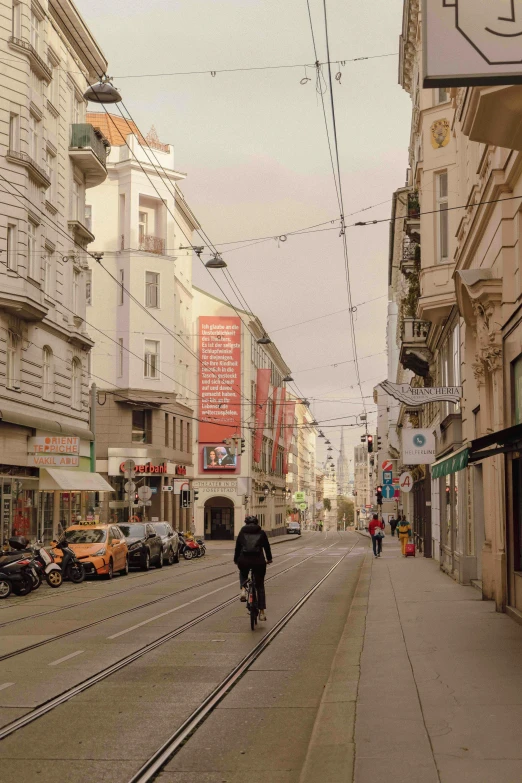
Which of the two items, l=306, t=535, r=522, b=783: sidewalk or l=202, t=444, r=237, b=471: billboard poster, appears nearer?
l=306, t=535, r=522, b=783: sidewalk

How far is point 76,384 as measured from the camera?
41.8 m

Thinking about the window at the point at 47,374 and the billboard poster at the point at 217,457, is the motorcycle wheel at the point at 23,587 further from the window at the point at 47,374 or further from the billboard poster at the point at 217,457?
the billboard poster at the point at 217,457

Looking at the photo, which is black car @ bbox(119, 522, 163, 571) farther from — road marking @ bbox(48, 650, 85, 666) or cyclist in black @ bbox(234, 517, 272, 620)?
road marking @ bbox(48, 650, 85, 666)

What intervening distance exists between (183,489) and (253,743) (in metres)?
42.4

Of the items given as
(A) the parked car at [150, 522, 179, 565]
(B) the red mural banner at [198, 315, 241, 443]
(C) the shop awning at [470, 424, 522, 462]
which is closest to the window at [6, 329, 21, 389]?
(A) the parked car at [150, 522, 179, 565]

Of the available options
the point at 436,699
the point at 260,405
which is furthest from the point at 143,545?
the point at 260,405

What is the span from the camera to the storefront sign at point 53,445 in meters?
34.9

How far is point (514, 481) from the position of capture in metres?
15.9

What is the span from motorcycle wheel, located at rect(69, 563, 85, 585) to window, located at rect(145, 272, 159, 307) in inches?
1326

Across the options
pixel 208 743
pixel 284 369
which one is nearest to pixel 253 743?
pixel 208 743

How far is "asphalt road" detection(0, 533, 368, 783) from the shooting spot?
24.8 ft

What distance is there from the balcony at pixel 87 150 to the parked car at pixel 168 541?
1471cm

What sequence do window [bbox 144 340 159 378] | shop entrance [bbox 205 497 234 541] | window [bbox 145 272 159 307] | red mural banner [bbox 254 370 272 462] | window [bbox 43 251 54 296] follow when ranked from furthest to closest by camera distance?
1. shop entrance [bbox 205 497 234 541]
2. red mural banner [bbox 254 370 272 462]
3. window [bbox 145 272 159 307]
4. window [bbox 144 340 159 378]
5. window [bbox 43 251 54 296]

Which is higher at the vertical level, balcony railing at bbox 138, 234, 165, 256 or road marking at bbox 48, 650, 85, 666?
balcony railing at bbox 138, 234, 165, 256
